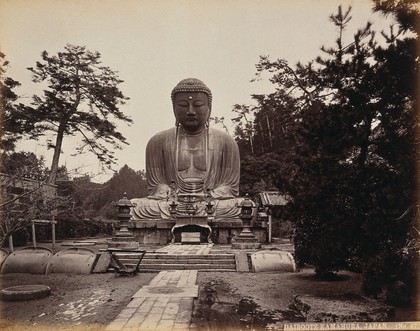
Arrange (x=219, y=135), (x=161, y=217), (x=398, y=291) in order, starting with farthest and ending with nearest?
1. (x=219, y=135)
2. (x=161, y=217)
3. (x=398, y=291)

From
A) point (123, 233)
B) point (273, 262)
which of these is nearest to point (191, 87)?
point (123, 233)

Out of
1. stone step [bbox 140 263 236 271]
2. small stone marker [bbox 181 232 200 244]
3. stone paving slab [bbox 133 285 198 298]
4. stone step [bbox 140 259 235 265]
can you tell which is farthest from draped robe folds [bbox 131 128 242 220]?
stone paving slab [bbox 133 285 198 298]

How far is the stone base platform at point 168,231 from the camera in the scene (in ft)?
54.8

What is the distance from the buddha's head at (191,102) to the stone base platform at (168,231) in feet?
17.3

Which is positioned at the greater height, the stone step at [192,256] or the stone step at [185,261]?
the stone step at [192,256]

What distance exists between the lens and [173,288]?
7.77 m

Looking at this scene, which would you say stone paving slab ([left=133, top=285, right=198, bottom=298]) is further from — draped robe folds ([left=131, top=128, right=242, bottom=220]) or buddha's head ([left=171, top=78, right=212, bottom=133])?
buddha's head ([left=171, top=78, right=212, bottom=133])

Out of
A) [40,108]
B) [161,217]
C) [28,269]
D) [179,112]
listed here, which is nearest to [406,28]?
[28,269]

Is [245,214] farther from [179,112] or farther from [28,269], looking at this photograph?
[179,112]

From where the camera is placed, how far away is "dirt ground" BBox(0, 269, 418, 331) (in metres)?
5.81

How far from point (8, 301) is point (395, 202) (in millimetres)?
5601

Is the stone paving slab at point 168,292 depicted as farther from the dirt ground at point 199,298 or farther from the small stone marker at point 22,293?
the small stone marker at point 22,293

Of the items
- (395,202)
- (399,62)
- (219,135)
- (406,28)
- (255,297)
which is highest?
(219,135)

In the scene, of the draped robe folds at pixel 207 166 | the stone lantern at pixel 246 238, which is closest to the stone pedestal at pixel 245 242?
the stone lantern at pixel 246 238
